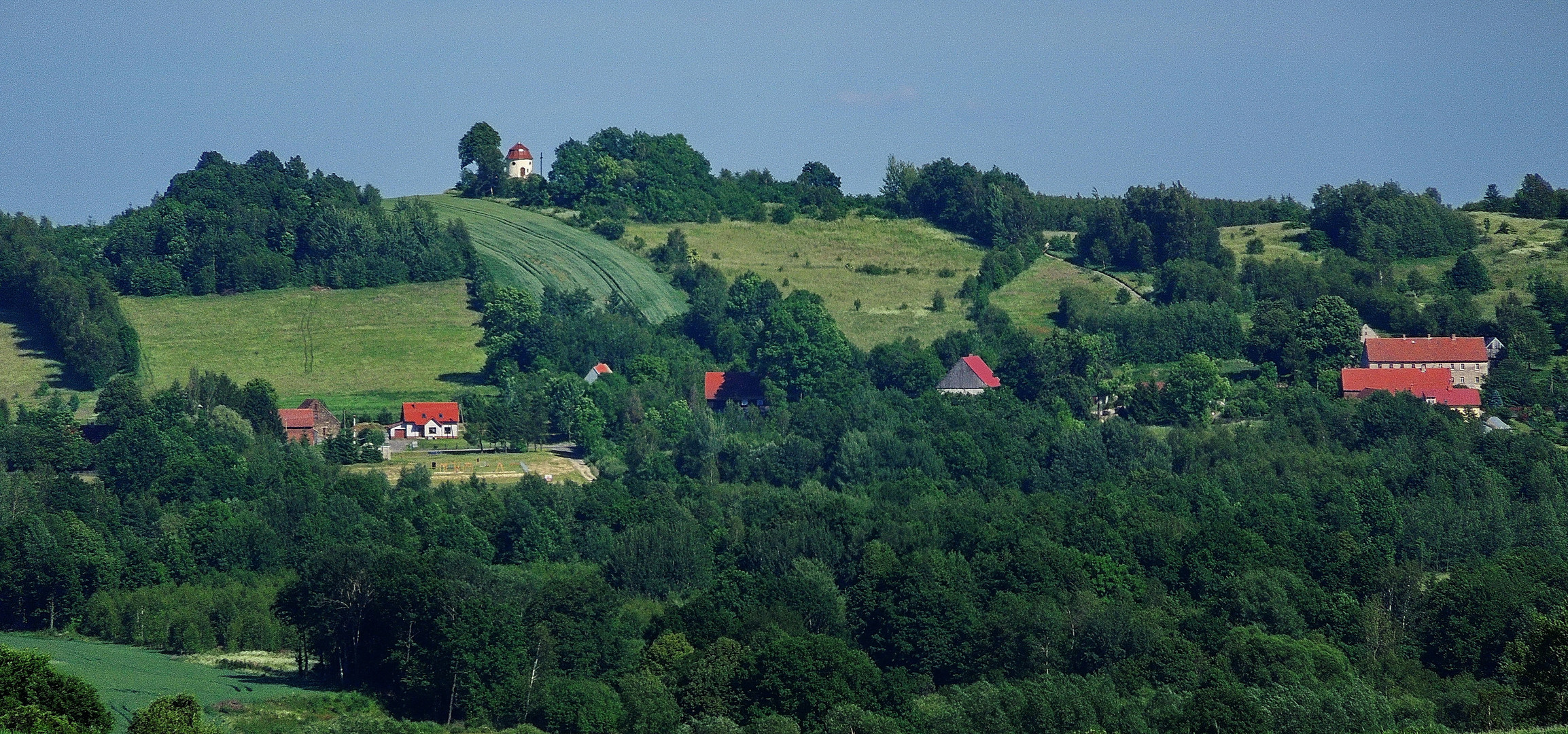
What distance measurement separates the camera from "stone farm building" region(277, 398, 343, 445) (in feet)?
370

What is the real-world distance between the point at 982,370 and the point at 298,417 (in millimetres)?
38213

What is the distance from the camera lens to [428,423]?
113938mm

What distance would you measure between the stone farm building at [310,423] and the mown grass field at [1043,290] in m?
43.4

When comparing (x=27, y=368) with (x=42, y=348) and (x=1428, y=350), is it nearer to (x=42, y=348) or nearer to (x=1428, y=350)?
(x=42, y=348)

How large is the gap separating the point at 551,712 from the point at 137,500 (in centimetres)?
3753

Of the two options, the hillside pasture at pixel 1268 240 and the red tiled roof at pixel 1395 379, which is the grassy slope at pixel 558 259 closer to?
the hillside pasture at pixel 1268 240

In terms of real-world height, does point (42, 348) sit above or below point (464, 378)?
→ above

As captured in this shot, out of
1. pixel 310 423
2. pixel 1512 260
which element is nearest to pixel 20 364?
pixel 310 423

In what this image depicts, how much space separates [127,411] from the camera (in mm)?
110438

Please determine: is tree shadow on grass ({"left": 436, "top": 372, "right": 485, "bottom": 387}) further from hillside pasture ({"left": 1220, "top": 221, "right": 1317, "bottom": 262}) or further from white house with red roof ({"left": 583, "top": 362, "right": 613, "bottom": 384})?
hillside pasture ({"left": 1220, "top": 221, "right": 1317, "bottom": 262})

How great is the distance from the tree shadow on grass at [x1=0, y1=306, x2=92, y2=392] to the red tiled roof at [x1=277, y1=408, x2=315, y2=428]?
12648mm

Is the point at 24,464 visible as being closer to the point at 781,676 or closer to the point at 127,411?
the point at 127,411

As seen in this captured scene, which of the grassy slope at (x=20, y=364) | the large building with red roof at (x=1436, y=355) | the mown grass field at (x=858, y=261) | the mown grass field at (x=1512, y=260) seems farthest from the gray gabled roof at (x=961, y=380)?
the grassy slope at (x=20, y=364)

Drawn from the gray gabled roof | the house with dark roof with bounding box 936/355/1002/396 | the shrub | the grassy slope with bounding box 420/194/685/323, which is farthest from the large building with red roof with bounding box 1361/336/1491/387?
the shrub
